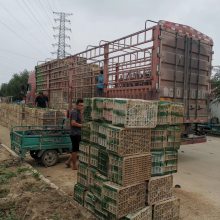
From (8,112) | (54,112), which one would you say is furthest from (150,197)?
(8,112)

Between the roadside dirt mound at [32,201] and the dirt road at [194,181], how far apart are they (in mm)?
493

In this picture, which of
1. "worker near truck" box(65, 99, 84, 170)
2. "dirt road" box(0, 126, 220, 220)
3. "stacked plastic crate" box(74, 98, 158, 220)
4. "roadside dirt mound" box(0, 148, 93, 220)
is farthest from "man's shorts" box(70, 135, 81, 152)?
"stacked plastic crate" box(74, 98, 158, 220)

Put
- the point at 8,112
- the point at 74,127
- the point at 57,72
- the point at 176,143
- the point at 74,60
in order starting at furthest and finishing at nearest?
the point at 8,112, the point at 57,72, the point at 74,60, the point at 74,127, the point at 176,143

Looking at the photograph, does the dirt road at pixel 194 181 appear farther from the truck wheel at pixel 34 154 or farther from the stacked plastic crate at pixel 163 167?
the stacked plastic crate at pixel 163 167

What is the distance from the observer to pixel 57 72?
42.1 ft

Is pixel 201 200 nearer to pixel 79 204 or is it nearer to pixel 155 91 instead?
pixel 79 204

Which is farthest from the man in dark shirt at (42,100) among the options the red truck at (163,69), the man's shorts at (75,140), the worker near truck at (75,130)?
the man's shorts at (75,140)

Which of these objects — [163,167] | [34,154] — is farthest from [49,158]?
[163,167]

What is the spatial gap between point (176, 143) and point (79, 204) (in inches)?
74.1

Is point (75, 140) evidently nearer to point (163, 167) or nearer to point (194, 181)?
point (194, 181)

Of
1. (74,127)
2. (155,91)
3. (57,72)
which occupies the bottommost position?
(74,127)

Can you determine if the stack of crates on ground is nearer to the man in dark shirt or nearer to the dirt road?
the dirt road

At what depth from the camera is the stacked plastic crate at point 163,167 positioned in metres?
4.43

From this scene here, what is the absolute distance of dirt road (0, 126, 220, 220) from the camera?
203 inches
